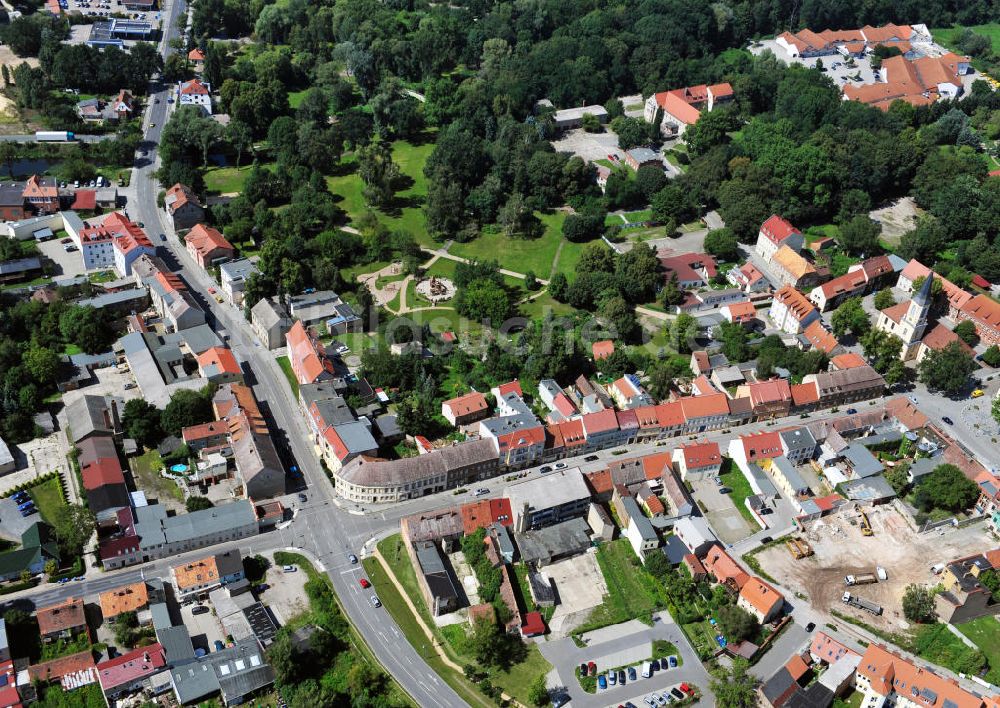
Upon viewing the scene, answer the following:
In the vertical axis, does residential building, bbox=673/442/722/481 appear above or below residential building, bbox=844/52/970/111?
below

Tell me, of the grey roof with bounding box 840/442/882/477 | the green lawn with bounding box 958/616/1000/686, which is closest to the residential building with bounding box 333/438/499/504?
the grey roof with bounding box 840/442/882/477

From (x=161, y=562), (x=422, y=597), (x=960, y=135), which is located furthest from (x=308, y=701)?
(x=960, y=135)

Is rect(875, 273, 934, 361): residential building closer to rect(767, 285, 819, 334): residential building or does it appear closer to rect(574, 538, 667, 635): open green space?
rect(767, 285, 819, 334): residential building

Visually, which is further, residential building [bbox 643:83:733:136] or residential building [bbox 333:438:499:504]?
residential building [bbox 643:83:733:136]

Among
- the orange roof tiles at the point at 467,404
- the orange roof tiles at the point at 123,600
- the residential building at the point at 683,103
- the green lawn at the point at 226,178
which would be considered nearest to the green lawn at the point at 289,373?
the orange roof tiles at the point at 467,404

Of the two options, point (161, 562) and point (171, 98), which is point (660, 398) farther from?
point (171, 98)

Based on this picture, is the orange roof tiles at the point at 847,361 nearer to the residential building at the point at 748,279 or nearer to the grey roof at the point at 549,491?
the residential building at the point at 748,279
